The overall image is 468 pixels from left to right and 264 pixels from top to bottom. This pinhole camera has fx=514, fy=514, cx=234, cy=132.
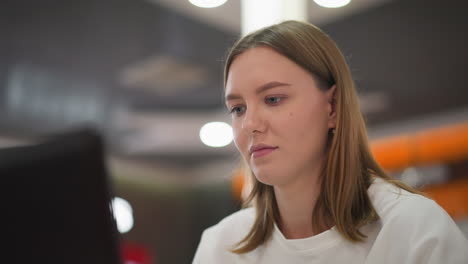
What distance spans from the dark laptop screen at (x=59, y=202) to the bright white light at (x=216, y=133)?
19.2 feet

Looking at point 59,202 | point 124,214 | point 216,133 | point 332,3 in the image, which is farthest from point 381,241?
point 124,214

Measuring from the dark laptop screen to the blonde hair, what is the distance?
88cm

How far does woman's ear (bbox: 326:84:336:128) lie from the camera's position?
150 centimetres

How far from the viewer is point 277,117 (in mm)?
1389

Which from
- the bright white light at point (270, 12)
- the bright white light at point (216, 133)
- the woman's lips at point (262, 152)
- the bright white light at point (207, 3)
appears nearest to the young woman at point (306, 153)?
the woman's lips at point (262, 152)

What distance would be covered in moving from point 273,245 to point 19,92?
177 inches

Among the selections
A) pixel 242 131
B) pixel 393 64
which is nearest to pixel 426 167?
pixel 393 64

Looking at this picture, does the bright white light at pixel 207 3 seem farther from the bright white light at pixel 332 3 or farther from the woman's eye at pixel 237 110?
the woman's eye at pixel 237 110

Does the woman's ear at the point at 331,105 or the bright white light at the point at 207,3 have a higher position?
the bright white light at the point at 207,3

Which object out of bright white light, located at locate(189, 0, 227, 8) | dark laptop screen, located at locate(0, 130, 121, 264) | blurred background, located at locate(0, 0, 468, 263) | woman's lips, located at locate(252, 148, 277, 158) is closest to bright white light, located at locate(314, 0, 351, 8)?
blurred background, located at locate(0, 0, 468, 263)

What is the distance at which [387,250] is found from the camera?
1.24 m

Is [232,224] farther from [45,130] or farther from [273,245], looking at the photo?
[45,130]

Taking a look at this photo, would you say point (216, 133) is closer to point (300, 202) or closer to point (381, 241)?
point (300, 202)

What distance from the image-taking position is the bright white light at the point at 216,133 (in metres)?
6.61
